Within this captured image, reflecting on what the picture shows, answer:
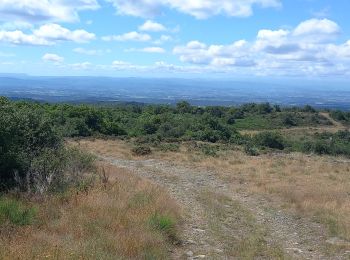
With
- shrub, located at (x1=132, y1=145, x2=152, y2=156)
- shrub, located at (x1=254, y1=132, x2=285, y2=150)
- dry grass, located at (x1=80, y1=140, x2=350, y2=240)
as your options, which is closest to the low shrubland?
dry grass, located at (x1=80, y1=140, x2=350, y2=240)

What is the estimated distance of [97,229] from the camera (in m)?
7.88

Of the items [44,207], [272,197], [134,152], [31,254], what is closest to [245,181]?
[272,197]

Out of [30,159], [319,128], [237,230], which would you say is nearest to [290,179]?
[237,230]

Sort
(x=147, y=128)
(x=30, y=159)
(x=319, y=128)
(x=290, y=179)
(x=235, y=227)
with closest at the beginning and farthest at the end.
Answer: (x=235, y=227), (x=30, y=159), (x=290, y=179), (x=147, y=128), (x=319, y=128)

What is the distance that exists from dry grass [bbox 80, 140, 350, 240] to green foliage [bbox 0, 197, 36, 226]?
6621 mm

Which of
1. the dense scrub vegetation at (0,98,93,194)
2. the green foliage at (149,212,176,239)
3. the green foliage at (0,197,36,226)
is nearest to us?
the green foliage at (0,197,36,226)

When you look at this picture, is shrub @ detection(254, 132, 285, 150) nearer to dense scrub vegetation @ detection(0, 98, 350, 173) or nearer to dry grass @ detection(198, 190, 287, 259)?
dense scrub vegetation @ detection(0, 98, 350, 173)

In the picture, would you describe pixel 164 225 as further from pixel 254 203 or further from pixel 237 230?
pixel 254 203

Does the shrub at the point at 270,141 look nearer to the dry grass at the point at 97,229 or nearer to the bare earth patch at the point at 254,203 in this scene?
the bare earth patch at the point at 254,203

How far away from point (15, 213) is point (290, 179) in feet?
41.8

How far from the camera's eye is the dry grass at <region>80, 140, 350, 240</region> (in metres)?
12.7

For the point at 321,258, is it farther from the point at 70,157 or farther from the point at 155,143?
the point at 155,143

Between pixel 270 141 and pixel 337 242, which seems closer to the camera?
pixel 337 242

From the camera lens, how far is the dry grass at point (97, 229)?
252 inches
